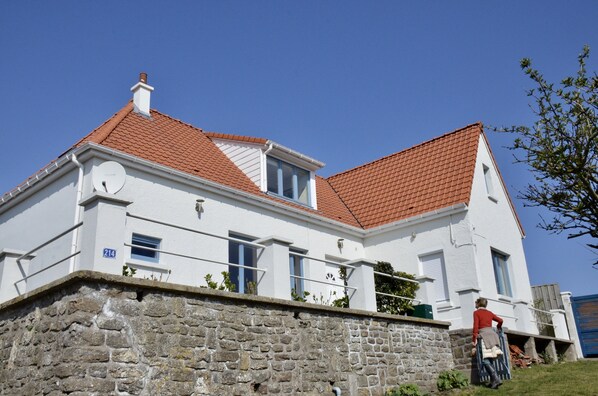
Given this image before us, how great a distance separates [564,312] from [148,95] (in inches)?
566

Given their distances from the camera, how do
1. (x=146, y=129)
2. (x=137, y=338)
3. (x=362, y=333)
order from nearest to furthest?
(x=137, y=338), (x=362, y=333), (x=146, y=129)

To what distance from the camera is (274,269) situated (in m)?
10.2

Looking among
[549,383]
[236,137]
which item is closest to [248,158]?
[236,137]

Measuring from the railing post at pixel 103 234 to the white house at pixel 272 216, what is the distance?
0.05 metres

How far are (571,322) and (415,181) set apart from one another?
6533 mm

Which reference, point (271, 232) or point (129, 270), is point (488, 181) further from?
point (129, 270)

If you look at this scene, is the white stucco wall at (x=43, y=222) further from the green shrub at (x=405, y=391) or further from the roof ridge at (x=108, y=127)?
the green shrub at (x=405, y=391)

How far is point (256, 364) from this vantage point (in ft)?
30.4

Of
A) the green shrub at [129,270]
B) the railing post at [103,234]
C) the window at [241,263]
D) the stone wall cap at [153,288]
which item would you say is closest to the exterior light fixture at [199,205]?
the window at [241,263]

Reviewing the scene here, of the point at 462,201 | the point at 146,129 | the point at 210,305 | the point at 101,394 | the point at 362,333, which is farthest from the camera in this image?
the point at 462,201

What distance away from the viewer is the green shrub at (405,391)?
11.5 metres

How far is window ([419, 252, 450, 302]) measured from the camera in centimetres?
1627

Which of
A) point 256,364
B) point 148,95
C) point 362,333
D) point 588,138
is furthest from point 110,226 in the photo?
point 148,95

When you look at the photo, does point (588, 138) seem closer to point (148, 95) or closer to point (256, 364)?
point (256, 364)
